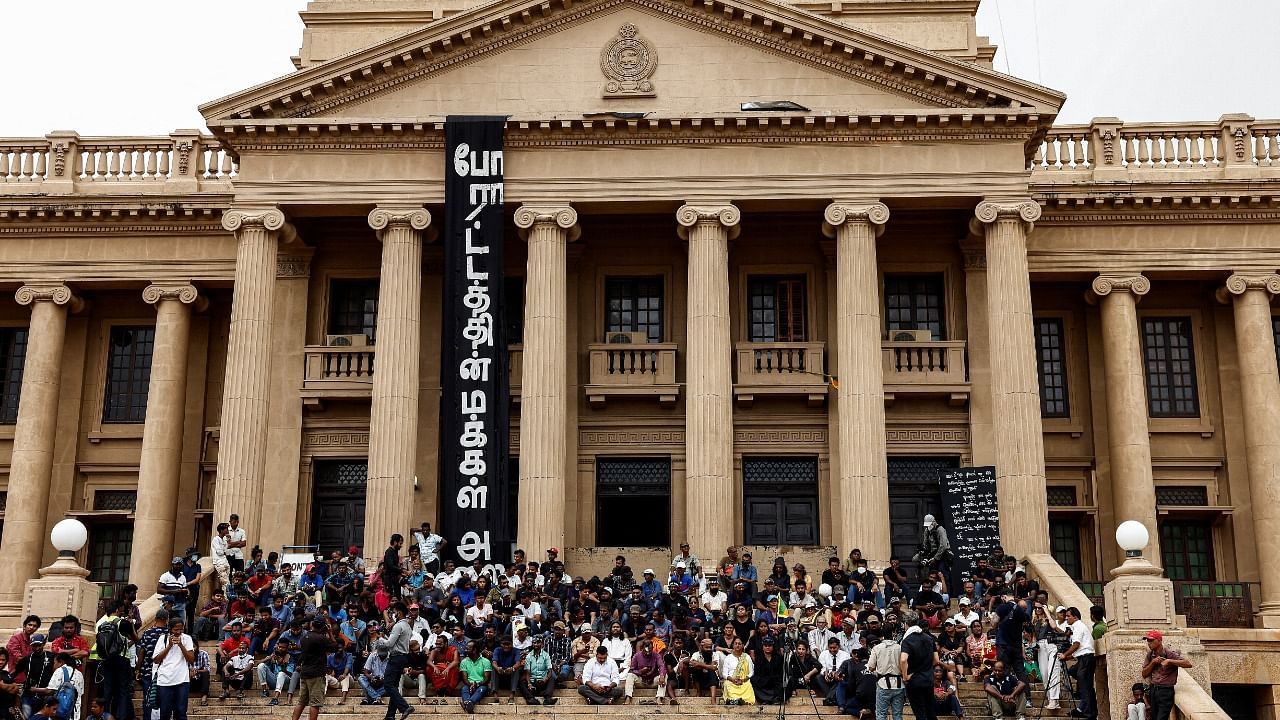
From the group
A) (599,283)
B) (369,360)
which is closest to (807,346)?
(599,283)

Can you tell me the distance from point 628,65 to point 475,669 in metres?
15.1

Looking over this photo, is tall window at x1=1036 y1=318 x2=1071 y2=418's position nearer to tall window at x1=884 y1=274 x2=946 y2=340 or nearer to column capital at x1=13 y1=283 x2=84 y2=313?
tall window at x1=884 y1=274 x2=946 y2=340

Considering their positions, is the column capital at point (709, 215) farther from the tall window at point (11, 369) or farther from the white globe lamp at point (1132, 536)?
the tall window at point (11, 369)

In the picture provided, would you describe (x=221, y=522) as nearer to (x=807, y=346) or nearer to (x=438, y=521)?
(x=438, y=521)

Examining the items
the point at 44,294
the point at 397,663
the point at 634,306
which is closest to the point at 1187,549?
the point at 634,306

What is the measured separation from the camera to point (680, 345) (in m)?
34.5

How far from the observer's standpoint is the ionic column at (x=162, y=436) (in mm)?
34281

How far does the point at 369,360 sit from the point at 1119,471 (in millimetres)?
17112

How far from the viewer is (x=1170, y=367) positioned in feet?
119

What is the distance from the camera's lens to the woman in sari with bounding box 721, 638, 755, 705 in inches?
911

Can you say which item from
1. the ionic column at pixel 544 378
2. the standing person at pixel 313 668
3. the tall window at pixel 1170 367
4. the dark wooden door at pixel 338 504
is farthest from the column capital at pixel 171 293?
the tall window at pixel 1170 367

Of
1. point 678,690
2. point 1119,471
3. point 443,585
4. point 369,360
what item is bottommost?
point 678,690

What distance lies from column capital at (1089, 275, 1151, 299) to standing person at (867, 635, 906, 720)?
16340 mm

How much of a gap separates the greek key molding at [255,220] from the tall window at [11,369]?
27.2 ft
